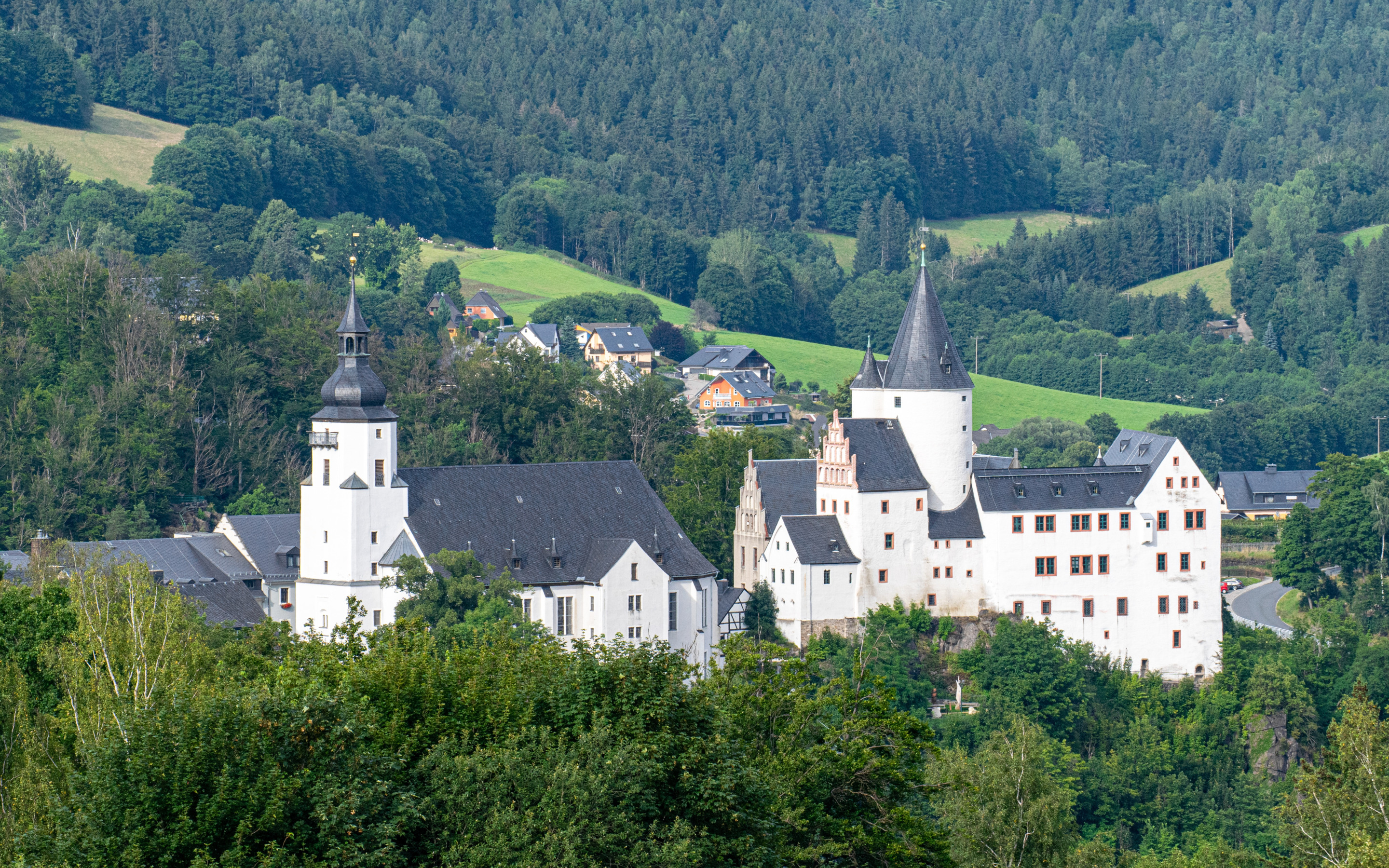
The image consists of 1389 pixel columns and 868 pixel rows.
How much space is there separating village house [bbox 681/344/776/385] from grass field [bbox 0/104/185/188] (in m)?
42.8

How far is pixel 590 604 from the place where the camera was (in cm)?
7356

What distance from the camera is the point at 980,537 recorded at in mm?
79812

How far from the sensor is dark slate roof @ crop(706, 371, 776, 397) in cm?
14400

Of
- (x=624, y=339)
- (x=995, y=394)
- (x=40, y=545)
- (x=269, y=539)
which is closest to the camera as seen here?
(x=40, y=545)

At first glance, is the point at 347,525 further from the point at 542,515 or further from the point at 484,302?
the point at 484,302

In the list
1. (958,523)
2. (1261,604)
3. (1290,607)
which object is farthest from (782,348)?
(958,523)

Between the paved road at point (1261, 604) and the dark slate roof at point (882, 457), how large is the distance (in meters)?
24.8

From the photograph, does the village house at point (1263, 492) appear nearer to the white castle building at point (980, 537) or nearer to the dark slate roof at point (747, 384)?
the dark slate roof at point (747, 384)

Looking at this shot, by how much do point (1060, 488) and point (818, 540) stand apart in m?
9.75

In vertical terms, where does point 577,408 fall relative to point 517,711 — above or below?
above

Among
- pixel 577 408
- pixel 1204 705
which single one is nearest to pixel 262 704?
pixel 1204 705

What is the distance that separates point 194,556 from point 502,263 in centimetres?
9950

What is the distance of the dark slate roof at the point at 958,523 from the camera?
79625 mm

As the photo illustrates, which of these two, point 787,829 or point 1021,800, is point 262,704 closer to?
point 787,829
